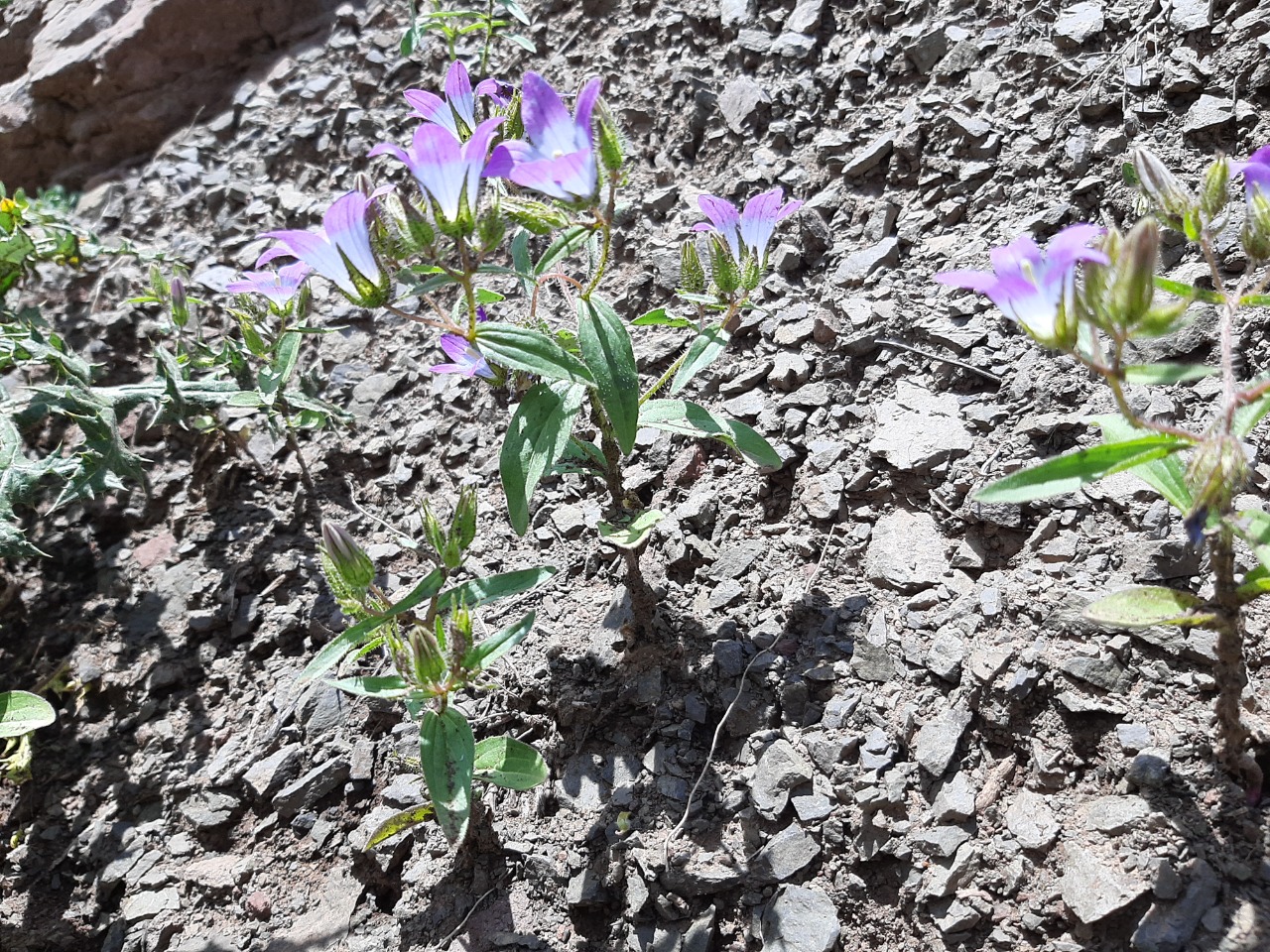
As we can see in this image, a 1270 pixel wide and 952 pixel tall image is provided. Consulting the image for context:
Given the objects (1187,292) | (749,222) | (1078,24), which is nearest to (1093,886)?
(1187,292)

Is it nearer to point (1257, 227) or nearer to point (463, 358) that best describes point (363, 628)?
point (463, 358)

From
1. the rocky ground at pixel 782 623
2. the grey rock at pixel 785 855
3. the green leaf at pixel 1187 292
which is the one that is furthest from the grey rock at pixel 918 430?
the grey rock at pixel 785 855

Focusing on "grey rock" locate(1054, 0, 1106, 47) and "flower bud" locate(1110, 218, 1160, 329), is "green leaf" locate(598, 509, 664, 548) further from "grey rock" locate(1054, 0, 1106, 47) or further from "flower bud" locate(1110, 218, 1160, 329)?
"grey rock" locate(1054, 0, 1106, 47)

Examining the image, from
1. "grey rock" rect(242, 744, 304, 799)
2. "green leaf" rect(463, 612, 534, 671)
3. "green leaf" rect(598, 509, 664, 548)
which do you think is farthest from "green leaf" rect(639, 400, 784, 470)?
"grey rock" rect(242, 744, 304, 799)

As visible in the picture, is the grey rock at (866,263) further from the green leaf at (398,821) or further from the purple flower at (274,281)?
the green leaf at (398,821)

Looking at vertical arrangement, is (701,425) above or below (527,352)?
below

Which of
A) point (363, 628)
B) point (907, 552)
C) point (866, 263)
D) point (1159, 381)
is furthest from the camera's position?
point (866, 263)

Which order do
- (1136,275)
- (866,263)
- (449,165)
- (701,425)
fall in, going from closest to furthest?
(1136,275) < (449,165) < (701,425) < (866,263)

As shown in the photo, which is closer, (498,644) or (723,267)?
(498,644)
